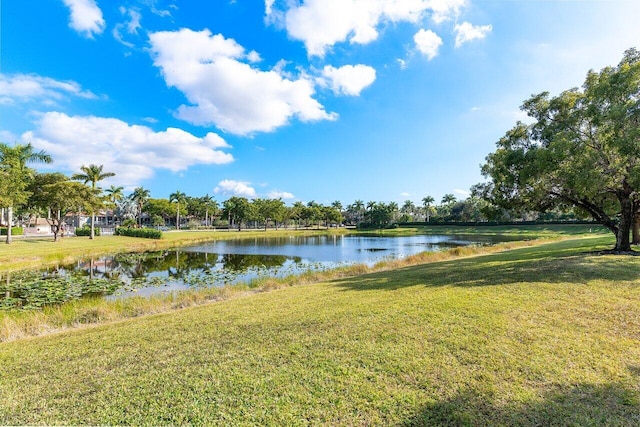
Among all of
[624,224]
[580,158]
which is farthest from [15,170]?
[624,224]

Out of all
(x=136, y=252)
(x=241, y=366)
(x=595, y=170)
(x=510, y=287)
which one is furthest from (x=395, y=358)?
(x=136, y=252)

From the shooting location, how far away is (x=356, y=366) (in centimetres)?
496

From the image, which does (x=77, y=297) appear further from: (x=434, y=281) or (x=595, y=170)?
(x=595, y=170)

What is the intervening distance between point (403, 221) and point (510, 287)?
96559mm

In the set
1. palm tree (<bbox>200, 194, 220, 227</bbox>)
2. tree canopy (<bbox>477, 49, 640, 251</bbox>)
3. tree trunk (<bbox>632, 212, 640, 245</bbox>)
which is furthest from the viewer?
palm tree (<bbox>200, 194, 220, 227</bbox>)

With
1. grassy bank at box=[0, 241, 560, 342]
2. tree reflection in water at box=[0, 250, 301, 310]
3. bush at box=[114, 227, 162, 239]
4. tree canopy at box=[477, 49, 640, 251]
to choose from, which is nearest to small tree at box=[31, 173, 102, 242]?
bush at box=[114, 227, 162, 239]

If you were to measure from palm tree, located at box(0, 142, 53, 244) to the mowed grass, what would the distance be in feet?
82.9

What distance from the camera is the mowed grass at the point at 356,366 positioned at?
12.9ft

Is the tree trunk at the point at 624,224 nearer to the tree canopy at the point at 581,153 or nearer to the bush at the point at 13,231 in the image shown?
the tree canopy at the point at 581,153

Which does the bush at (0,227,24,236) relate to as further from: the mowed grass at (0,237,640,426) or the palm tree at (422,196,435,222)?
the palm tree at (422,196,435,222)

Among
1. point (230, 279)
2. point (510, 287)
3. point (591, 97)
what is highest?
point (591, 97)

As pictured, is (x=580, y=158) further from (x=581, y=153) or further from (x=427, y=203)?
(x=427, y=203)

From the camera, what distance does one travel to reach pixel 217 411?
3996 millimetres

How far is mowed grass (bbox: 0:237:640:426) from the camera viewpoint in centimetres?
393
